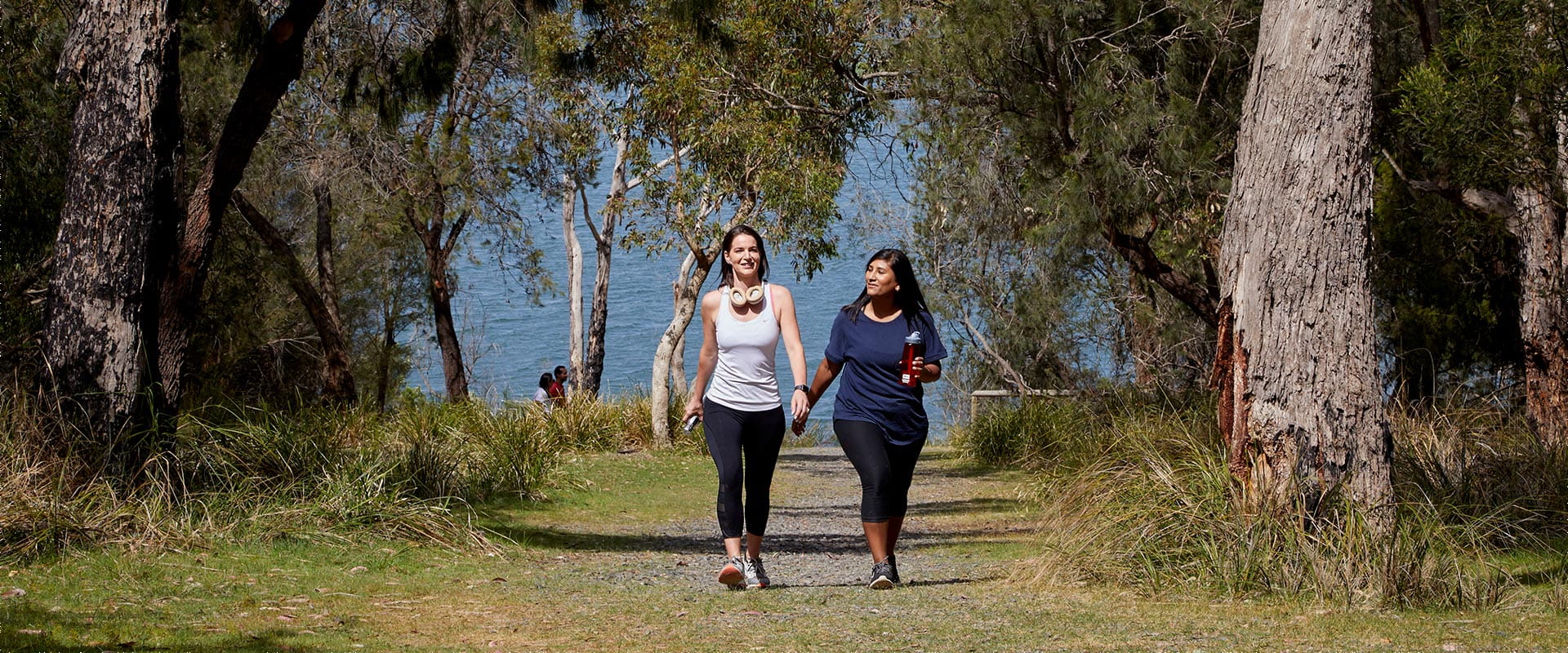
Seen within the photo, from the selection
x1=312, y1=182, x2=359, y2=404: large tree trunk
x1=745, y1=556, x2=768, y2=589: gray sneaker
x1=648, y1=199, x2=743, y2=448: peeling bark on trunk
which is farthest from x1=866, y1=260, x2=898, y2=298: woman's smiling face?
x1=312, y1=182, x2=359, y2=404: large tree trunk

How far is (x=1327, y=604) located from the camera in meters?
6.07

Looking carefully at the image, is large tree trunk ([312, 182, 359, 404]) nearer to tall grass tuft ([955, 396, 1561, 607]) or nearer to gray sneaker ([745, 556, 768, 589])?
gray sneaker ([745, 556, 768, 589])

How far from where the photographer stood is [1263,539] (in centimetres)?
647

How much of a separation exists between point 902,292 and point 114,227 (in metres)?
4.58

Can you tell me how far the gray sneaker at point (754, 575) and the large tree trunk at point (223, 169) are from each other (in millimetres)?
4053

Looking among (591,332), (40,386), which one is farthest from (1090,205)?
(591,332)

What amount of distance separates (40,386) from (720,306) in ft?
13.1

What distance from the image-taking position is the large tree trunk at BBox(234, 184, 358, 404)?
19.2 m

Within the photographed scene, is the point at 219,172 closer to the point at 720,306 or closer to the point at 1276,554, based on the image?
the point at 720,306

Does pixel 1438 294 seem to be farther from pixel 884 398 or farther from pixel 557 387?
pixel 557 387

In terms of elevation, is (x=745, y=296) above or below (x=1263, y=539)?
above

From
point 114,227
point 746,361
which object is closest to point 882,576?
point 746,361

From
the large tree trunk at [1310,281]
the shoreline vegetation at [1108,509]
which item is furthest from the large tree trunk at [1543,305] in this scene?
the large tree trunk at [1310,281]

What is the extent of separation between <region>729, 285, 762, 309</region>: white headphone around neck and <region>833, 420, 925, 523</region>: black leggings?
722 millimetres
